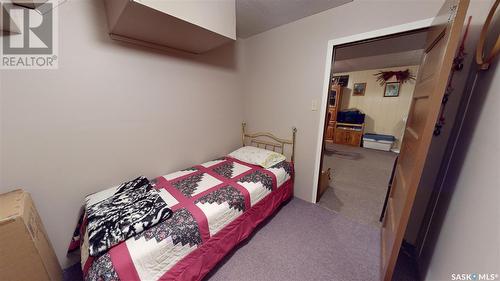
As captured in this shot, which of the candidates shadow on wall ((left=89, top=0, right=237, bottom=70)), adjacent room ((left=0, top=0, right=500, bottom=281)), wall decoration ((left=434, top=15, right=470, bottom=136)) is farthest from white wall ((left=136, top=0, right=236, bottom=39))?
wall decoration ((left=434, top=15, right=470, bottom=136))

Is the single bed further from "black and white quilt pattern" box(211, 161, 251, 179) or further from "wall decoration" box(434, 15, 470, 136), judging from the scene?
"wall decoration" box(434, 15, 470, 136)

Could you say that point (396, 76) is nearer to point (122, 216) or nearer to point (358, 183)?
point (358, 183)

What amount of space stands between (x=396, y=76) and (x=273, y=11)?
4.81 m

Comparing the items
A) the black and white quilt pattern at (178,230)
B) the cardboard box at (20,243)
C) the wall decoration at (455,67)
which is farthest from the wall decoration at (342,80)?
the cardboard box at (20,243)

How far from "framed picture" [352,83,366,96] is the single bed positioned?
473 centimetres

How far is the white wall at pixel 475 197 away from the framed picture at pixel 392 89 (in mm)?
4686

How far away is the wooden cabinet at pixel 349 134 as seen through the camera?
5.14m

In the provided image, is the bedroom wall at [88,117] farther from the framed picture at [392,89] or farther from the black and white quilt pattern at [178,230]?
the framed picture at [392,89]

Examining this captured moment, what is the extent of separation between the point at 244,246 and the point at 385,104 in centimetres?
568

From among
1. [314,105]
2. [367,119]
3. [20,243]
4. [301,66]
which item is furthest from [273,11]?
[367,119]

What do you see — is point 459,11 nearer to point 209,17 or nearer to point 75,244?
point 209,17

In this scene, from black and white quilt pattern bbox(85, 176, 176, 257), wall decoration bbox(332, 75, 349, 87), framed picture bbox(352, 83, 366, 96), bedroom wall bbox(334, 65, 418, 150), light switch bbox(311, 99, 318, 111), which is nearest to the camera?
black and white quilt pattern bbox(85, 176, 176, 257)

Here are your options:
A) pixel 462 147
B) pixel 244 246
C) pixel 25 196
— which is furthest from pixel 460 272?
pixel 25 196

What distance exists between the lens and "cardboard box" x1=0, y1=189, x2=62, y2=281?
87cm
